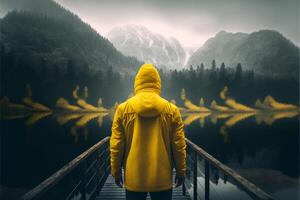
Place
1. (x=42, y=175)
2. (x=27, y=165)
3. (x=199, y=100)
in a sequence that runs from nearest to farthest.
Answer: (x=42, y=175) < (x=27, y=165) < (x=199, y=100)

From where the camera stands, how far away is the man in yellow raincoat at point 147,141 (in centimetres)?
304

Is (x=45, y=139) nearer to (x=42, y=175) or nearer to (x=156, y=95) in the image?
(x=42, y=175)

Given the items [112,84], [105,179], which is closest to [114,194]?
[105,179]

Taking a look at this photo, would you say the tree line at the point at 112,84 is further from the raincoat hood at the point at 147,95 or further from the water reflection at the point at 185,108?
the raincoat hood at the point at 147,95

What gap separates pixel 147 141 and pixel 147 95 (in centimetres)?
48

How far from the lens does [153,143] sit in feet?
10.0

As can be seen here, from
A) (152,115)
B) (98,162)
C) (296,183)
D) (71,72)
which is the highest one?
(71,72)

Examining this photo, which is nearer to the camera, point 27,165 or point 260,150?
point 27,165

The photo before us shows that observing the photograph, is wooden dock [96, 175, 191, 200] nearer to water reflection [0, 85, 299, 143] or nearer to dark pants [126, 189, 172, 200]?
dark pants [126, 189, 172, 200]

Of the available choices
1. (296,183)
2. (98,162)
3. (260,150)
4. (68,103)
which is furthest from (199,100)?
(98,162)

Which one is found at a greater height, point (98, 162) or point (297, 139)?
point (98, 162)

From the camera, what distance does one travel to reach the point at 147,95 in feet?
10.0

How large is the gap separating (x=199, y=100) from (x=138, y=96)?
122 meters

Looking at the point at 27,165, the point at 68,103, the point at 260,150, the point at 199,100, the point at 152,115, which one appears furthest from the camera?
the point at 199,100
